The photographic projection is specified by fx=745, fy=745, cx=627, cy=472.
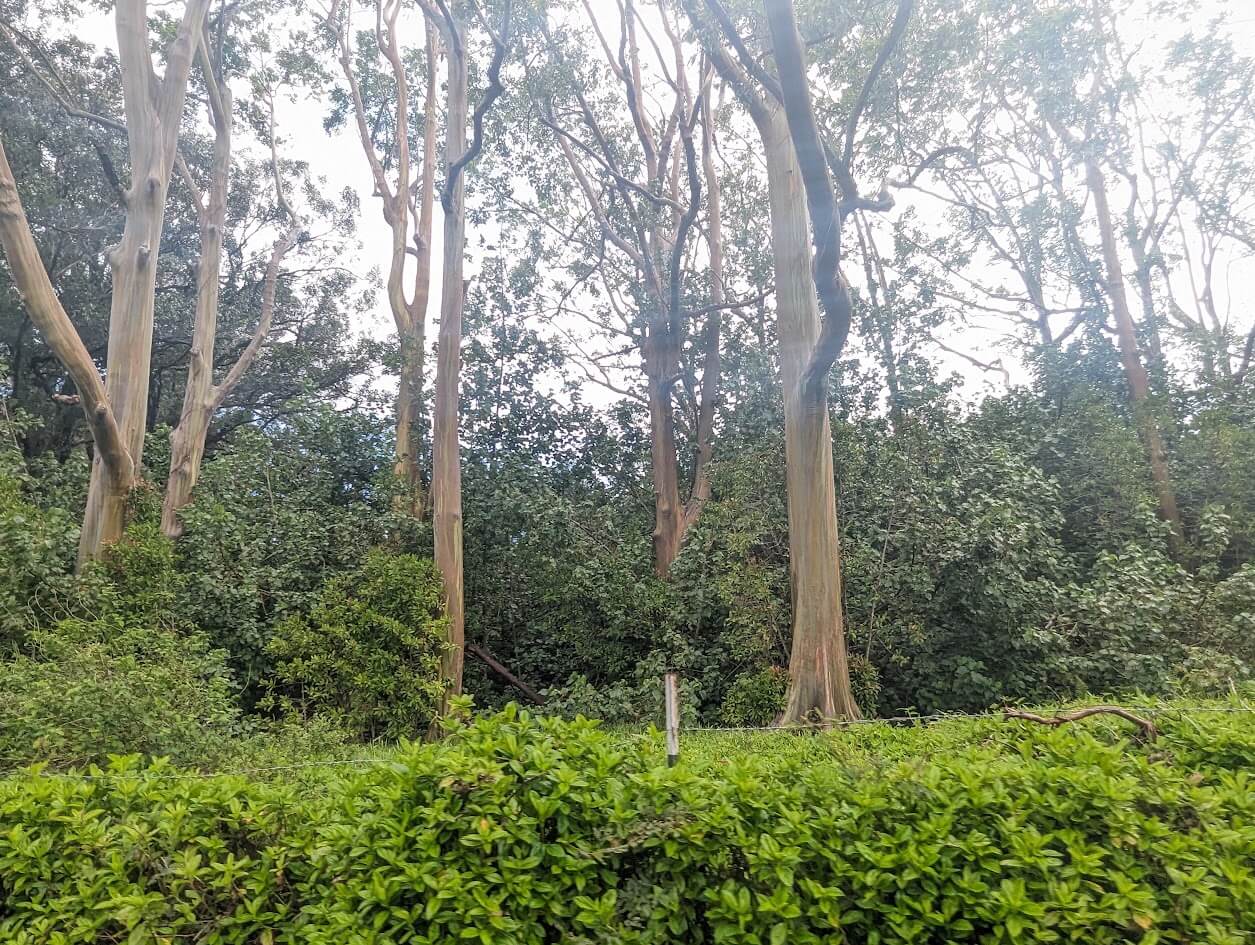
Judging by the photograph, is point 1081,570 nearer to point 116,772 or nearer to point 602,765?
point 602,765

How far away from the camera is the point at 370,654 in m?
8.66

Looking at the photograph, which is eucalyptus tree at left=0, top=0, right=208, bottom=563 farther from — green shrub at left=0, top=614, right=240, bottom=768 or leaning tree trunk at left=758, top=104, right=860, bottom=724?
leaning tree trunk at left=758, top=104, right=860, bottom=724

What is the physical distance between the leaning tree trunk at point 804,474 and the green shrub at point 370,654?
4278mm

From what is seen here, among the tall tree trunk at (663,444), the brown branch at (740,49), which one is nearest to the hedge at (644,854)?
the brown branch at (740,49)

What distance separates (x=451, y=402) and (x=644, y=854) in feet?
29.0

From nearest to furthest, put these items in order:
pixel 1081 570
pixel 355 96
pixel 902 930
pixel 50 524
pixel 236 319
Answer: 1. pixel 902 930
2. pixel 50 524
3. pixel 1081 570
4. pixel 355 96
5. pixel 236 319

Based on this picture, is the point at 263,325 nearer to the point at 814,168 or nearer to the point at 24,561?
the point at 24,561

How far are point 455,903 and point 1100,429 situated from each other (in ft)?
37.4

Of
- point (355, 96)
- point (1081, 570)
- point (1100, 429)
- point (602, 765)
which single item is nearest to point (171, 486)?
point (355, 96)

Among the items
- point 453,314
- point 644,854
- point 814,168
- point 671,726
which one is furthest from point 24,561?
point 814,168

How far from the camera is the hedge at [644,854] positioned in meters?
1.95

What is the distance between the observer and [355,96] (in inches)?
516

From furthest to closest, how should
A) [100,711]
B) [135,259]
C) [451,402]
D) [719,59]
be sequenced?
[451,402]
[135,259]
[719,59]
[100,711]

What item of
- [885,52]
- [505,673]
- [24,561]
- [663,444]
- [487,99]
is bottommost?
[505,673]
